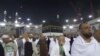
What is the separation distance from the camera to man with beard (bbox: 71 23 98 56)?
587 cm

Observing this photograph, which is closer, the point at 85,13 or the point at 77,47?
the point at 77,47

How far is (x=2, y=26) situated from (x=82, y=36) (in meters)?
35.4

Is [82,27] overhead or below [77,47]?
overhead

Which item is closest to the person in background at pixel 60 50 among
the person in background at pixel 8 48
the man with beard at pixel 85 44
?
the person in background at pixel 8 48

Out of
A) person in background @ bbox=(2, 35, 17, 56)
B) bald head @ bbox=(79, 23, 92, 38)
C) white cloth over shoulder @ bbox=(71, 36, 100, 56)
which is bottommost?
person in background @ bbox=(2, 35, 17, 56)

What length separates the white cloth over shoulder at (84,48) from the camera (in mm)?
5855

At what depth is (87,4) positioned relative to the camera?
72.4 metres

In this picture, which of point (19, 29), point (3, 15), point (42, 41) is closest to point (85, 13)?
point (3, 15)

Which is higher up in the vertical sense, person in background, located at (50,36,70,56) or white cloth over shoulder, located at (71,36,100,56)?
white cloth over shoulder, located at (71,36,100,56)

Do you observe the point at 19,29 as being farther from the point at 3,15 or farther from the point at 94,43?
the point at 3,15

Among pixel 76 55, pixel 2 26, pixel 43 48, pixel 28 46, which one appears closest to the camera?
pixel 76 55

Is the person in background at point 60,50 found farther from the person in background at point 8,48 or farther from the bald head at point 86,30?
the bald head at point 86,30

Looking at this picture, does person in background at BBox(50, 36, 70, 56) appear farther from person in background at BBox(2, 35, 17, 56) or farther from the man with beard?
the man with beard

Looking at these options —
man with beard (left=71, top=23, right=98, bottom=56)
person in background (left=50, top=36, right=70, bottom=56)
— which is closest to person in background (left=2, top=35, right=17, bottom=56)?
person in background (left=50, top=36, right=70, bottom=56)
